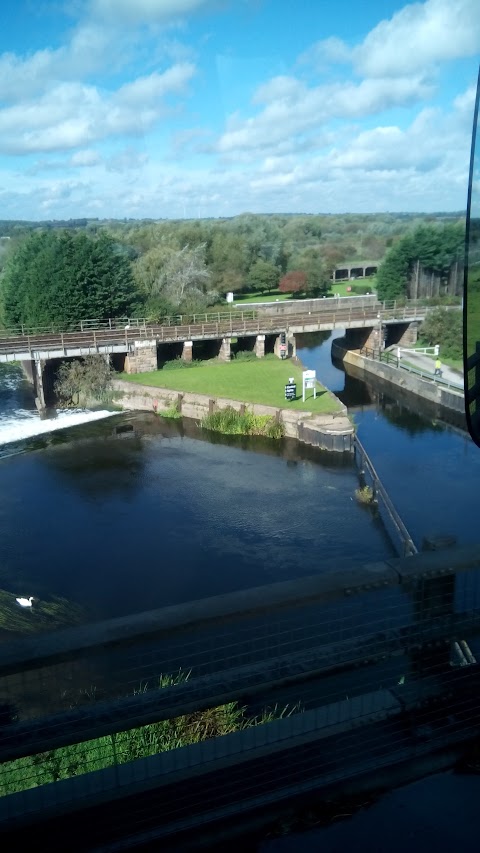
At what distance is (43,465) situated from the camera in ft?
53.0

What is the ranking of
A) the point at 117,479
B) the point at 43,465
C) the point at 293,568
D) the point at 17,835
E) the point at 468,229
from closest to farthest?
1. the point at 468,229
2. the point at 17,835
3. the point at 293,568
4. the point at 117,479
5. the point at 43,465

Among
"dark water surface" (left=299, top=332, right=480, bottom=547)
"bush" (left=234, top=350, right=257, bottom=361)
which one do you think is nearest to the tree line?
"bush" (left=234, top=350, right=257, bottom=361)

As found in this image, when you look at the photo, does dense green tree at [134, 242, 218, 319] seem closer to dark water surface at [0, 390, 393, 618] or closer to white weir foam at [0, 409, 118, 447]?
white weir foam at [0, 409, 118, 447]

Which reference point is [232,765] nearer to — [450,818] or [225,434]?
[450,818]

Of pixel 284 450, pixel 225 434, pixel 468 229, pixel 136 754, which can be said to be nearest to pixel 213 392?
pixel 225 434

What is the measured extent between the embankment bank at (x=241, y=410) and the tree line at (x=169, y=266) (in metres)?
4.66

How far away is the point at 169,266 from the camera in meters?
33.8

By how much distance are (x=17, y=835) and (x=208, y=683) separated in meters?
0.64

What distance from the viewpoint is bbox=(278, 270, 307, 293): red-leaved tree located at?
145 feet

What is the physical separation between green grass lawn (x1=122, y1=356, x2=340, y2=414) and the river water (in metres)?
1.48

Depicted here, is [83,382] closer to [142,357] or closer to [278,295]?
[142,357]

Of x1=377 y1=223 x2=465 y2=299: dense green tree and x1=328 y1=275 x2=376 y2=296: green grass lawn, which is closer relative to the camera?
x1=377 y1=223 x2=465 y2=299: dense green tree

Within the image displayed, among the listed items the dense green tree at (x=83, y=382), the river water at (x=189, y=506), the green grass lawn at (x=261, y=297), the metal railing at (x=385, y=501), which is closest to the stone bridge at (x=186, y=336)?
the dense green tree at (x=83, y=382)

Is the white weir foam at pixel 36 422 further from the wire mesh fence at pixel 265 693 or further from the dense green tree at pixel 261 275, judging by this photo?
the dense green tree at pixel 261 275
